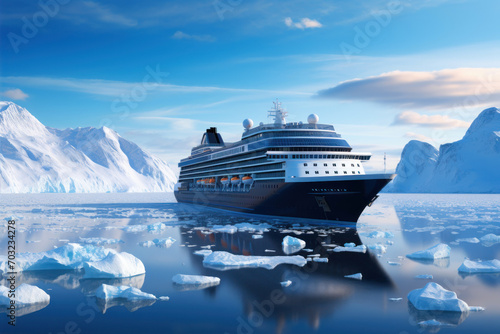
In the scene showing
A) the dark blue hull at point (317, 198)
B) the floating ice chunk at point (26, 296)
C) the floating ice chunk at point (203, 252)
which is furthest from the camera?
the dark blue hull at point (317, 198)

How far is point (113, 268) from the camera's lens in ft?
60.1

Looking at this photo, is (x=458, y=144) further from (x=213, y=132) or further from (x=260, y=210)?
(x=260, y=210)

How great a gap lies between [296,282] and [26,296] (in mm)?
10184

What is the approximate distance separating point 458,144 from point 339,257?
18353 cm

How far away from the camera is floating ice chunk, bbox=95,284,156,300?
15.1 metres

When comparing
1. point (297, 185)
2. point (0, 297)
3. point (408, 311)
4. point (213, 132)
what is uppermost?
point (213, 132)

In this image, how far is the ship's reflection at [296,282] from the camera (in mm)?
13609

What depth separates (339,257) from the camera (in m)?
Result: 22.8

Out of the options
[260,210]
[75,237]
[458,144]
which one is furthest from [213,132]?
[458,144]

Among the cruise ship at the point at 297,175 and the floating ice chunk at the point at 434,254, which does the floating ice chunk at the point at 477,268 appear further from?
the cruise ship at the point at 297,175

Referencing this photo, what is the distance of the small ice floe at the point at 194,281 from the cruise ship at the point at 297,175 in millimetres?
20525

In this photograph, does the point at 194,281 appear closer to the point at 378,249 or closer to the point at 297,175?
the point at 378,249

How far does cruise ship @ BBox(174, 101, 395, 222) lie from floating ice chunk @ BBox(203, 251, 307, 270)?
51.0 feet

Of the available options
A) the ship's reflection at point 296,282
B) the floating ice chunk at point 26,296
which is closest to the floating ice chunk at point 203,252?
the ship's reflection at point 296,282
